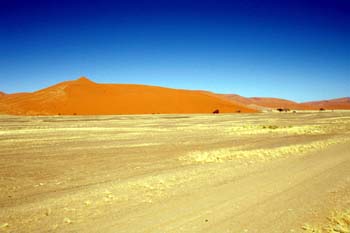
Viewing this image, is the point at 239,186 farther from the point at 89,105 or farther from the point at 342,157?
the point at 89,105

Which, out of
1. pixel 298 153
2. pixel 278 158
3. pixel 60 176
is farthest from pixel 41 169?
pixel 298 153

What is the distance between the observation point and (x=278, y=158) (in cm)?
1309

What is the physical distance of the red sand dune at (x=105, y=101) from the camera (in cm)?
8038

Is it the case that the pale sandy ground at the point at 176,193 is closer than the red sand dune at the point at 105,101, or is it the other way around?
the pale sandy ground at the point at 176,193

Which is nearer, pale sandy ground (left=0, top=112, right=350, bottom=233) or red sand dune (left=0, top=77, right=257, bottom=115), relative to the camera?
pale sandy ground (left=0, top=112, right=350, bottom=233)

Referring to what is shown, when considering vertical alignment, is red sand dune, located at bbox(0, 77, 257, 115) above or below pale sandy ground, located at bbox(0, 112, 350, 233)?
above

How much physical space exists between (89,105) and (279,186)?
3247 inches

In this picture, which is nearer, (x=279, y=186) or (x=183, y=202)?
(x=183, y=202)

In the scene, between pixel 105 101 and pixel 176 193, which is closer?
pixel 176 193

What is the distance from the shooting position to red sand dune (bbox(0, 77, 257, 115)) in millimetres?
80375

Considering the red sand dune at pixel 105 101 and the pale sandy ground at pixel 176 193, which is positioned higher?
the red sand dune at pixel 105 101

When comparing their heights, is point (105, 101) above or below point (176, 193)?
above

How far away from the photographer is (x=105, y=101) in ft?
298

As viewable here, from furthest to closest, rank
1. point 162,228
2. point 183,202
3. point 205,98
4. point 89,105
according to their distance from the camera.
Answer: point 205,98 → point 89,105 → point 183,202 → point 162,228
